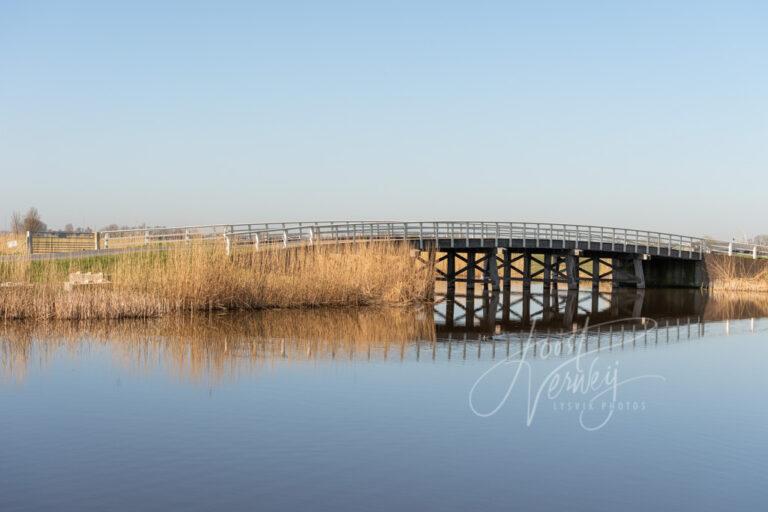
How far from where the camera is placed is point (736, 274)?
5606cm

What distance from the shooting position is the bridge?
130ft

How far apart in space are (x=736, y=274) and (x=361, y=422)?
4754 centimetres

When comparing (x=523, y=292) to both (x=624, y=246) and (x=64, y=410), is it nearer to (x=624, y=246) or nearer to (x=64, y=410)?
(x=624, y=246)

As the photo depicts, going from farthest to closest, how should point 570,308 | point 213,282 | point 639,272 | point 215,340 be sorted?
point 639,272 < point 570,308 < point 213,282 < point 215,340

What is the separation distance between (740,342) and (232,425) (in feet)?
56.1

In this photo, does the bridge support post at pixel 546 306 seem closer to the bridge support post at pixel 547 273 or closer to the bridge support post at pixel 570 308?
the bridge support post at pixel 547 273

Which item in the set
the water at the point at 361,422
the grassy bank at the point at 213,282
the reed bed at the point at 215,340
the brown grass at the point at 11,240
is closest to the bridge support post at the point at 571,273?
the grassy bank at the point at 213,282

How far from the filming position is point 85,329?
2328 cm

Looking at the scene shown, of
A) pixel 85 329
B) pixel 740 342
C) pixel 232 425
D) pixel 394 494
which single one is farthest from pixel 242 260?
pixel 394 494

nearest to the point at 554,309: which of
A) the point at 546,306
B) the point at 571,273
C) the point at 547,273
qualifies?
the point at 546,306

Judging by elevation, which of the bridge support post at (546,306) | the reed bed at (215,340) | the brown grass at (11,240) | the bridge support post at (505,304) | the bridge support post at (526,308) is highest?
the brown grass at (11,240)

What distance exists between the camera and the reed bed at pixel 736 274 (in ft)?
181

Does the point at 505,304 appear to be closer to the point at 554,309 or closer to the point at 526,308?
the point at 526,308

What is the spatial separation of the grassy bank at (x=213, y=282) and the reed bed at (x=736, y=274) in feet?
83.0
